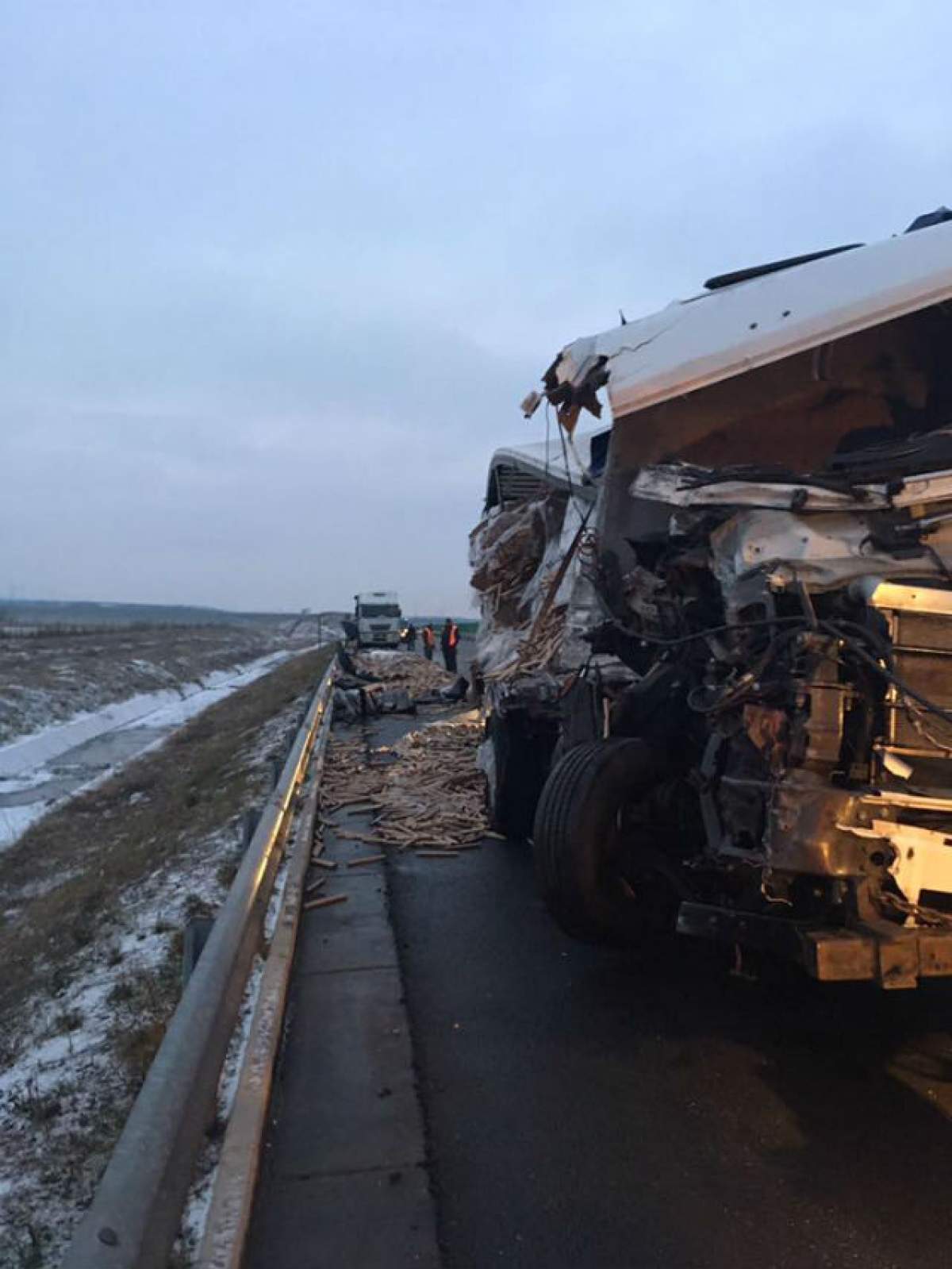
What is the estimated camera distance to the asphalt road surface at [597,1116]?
344 cm

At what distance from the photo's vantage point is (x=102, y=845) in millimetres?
14570

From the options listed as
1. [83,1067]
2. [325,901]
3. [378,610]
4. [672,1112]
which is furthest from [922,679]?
[378,610]

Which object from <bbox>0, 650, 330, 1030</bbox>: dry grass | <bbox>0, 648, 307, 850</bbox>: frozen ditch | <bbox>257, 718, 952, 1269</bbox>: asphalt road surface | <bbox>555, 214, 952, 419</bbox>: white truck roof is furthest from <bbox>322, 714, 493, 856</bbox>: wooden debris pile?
<bbox>0, 648, 307, 850</bbox>: frozen ditch

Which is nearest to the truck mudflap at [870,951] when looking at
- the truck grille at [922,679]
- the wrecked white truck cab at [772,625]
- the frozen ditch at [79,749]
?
the wrecked white truck cab at [772,625]

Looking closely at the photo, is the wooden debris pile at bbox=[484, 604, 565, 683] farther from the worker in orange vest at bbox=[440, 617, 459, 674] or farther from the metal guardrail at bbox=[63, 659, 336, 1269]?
the worker in orange vest at bbox=[440, 617, 459, 674]

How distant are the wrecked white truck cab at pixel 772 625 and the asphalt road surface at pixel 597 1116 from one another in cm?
63

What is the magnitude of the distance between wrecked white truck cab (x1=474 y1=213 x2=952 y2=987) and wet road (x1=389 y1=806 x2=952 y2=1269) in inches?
22.8

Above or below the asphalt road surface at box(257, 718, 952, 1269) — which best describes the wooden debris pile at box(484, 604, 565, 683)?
above

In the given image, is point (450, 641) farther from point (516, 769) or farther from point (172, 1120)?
point (172, 1120)

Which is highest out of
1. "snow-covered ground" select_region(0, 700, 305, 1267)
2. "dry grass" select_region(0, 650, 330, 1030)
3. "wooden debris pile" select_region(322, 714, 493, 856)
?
"wooden debris pile" select_region(322, 714, 493, 856)

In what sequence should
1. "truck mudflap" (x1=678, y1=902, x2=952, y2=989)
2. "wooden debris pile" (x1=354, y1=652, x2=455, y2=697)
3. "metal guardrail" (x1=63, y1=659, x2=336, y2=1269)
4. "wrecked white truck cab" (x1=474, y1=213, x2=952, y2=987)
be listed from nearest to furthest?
"metal guardrail" (x1=63, y1=659, x2=336, y2=1269), "truck mudflap" (x1=678, y1=902, x2=952, y2=989), "wrecked white truck cab" (x1=474, y1=213, x2=952, y2=987), "wooden debris pile" (x1=354, y1=652, x2=455, y2=697)

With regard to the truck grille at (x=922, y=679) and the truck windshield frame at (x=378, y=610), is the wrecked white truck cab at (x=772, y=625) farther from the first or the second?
the truck windshield frame at (x=378, y=610)

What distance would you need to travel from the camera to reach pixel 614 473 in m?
6.36

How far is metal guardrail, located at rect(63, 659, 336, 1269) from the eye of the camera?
8.04ft
